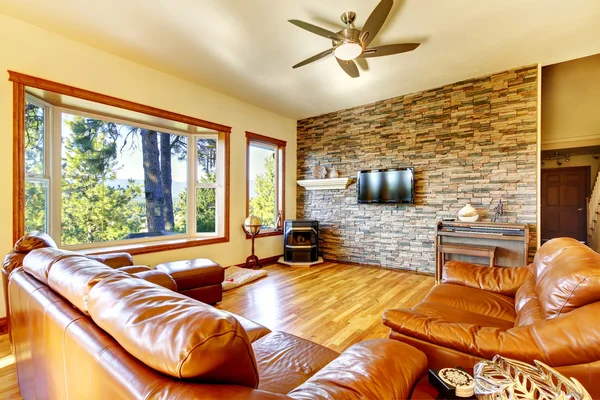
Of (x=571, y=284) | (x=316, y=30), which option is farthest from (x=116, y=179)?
(x=571, y=284)

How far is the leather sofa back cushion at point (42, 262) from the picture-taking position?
3.92 ft

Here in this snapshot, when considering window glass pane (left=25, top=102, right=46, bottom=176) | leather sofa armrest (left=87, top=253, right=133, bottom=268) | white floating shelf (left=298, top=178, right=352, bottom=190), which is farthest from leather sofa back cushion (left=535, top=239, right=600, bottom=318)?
window glass pane (left=25, top=102, right=46, bottom=176)

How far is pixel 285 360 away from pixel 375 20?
2.55 m

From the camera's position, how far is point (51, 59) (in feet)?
9.06

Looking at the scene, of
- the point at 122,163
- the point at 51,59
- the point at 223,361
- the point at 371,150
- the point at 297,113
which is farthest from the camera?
the point at 297,113

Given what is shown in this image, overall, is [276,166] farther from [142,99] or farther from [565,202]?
[565,202]

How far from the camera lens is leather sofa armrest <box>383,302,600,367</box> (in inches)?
37.9

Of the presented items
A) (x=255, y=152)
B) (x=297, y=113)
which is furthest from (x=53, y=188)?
(x=297, y=113)

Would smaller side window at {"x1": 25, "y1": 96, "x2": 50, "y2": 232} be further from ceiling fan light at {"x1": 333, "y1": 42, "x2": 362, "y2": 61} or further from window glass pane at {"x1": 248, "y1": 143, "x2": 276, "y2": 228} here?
ceiling fan light at {"x1": 333, "y1": 42, "x2": 362, "y2": 61}

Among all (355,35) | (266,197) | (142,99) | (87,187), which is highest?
(355,35)

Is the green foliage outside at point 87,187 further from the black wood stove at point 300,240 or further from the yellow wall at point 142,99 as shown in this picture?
the black wood stove at point 300,240

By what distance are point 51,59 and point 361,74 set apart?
3498mm

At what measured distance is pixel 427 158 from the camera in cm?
430

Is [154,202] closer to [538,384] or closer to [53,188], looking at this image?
[53,188]
